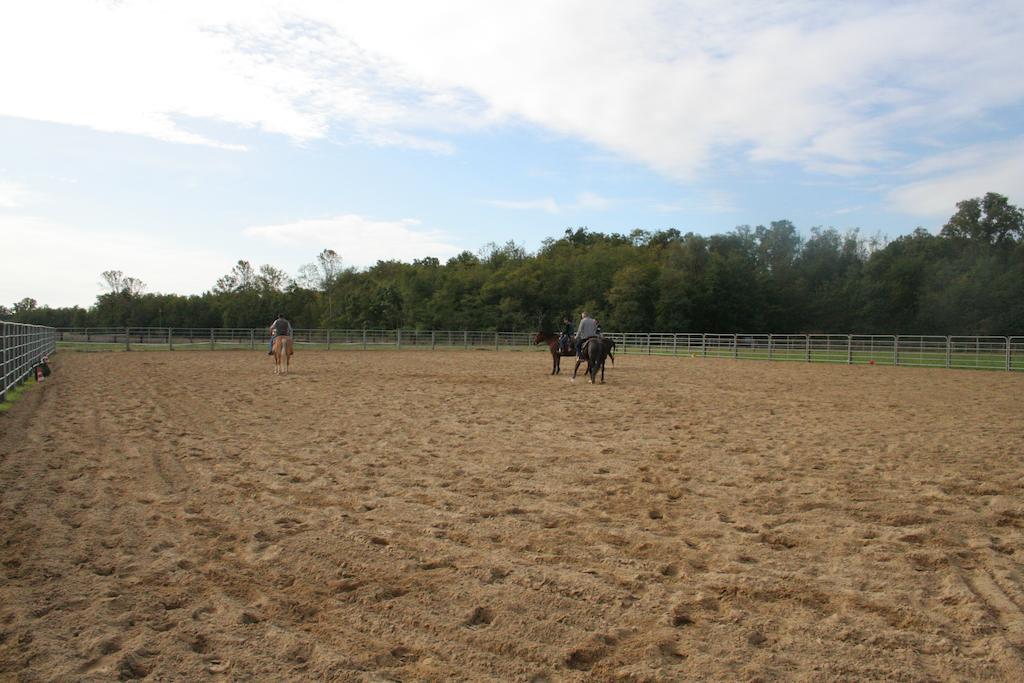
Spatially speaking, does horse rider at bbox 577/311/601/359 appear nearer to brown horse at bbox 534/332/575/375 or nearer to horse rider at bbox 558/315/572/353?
brown horse at bbox 534/332/575/375

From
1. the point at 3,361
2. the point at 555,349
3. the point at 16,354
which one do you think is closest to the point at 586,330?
the point at 555,349

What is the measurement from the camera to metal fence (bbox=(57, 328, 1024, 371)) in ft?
86.8

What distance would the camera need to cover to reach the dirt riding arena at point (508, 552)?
10.2 feet

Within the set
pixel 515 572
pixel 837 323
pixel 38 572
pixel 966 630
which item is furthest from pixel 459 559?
pixel 837 323

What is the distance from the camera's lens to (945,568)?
13.8 ft

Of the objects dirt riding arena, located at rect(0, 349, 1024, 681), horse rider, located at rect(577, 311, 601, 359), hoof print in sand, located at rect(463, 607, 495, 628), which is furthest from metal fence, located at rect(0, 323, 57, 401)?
hoof print in sand, located at rect(463, 607, 495, 628)

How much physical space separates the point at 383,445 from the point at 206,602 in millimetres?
4573

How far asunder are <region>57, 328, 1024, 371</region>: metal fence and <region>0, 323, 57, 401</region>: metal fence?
21.6m

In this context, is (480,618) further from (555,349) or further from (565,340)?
(565,340)

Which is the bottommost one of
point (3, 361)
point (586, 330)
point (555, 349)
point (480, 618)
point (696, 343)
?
point (480, 618)

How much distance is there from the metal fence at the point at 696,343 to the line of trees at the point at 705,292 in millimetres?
17530

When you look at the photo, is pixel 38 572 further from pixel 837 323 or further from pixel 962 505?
pixel 837 323

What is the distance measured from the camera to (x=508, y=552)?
442cm

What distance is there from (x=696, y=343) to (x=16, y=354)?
31835mm
